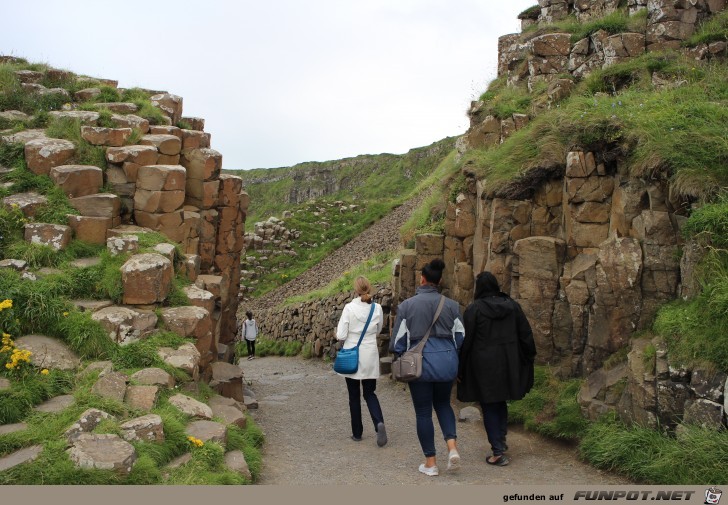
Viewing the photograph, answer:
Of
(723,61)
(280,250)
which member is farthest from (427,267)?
(280,250)

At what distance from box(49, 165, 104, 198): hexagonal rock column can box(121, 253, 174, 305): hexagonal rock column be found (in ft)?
8.48

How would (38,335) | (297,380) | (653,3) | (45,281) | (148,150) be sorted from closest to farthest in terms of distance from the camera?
1. (38,335)
2. (45,281)
3. (148,150)
4. (653,3)
5. (297,380)

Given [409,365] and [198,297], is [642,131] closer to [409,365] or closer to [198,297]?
[409,365]

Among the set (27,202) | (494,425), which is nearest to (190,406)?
→ (494,425)

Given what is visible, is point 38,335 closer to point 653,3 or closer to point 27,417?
point 27,417

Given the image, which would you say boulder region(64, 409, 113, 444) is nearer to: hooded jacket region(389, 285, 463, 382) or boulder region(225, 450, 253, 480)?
boulder region(225, 450, 253, 480)

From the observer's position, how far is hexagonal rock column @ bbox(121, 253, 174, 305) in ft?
32.7

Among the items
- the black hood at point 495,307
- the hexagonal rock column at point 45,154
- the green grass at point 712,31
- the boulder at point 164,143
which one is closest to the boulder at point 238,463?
the black hood at point 495,307

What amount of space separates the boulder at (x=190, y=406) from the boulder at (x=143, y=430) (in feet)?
2.87

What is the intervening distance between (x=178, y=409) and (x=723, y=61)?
1219 cm

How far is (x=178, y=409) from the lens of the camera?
8.16 meters

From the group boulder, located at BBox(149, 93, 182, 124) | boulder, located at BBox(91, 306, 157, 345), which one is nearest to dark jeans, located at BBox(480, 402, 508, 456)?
boulder, located at BBox(91, 306, 157, 345)

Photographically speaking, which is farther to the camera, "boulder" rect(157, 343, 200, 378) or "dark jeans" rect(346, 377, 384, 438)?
"dark jeans" rect(346, 377, 384, 438)

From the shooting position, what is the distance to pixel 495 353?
8.38 m
